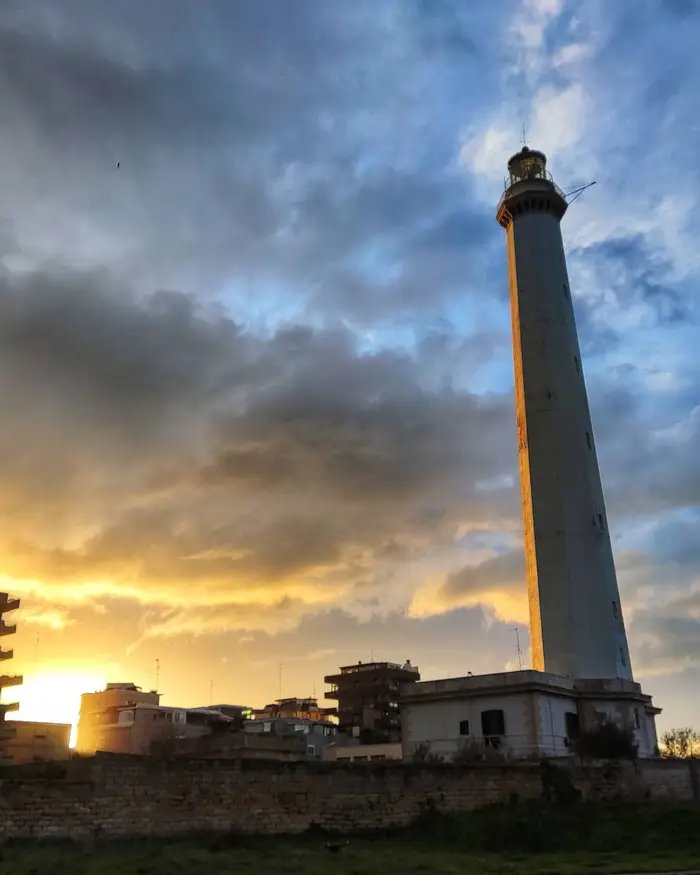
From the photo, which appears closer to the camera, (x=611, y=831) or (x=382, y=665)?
(x=611, y=831)

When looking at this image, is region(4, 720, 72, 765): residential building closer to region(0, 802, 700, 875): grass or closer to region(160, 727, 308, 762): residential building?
region(160, 727, 308, 762): residential building

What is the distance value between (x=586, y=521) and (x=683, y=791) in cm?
1223

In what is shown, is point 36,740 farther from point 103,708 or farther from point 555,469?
point 555,469

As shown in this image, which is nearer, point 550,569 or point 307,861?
point 307,861

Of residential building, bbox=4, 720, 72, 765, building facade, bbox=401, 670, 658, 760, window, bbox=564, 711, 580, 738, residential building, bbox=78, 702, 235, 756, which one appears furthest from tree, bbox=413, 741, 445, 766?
residential building, bbox=4, 720, 72, 765

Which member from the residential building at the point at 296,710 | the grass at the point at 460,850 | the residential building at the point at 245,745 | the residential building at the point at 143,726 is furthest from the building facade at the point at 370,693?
the grass at the point at 460,850

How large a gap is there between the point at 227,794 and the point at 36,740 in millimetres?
56664

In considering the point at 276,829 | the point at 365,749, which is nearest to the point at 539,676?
the point at 276,829

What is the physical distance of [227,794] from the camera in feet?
67.2

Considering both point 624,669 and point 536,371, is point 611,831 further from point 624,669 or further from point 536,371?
point 536,371

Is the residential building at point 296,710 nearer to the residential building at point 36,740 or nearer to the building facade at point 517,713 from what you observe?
the residential building at point 36,740

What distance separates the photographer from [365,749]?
185 feet

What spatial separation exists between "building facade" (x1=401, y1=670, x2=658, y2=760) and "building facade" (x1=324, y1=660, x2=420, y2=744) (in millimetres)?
46039

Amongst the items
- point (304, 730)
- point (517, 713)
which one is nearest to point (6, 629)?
point (304, 730)
